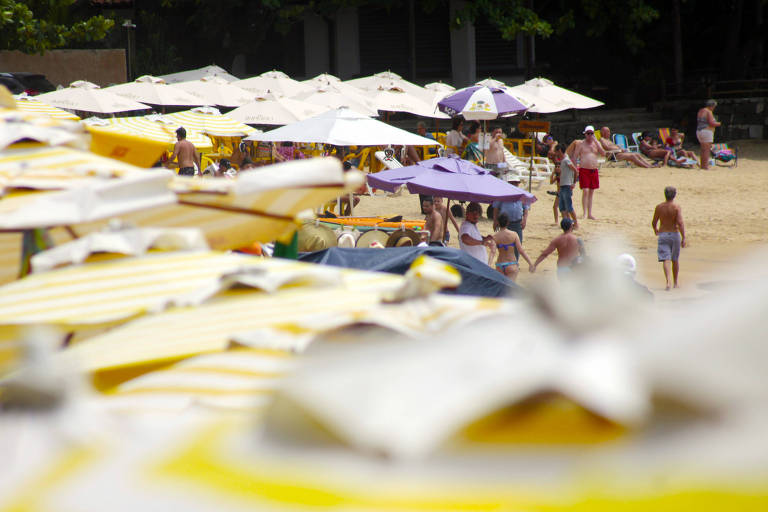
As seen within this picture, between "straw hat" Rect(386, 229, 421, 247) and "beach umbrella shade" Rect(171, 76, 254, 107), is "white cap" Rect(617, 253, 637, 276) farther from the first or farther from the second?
"beach umbrella shade" Rect(171, 76, 254, 107)

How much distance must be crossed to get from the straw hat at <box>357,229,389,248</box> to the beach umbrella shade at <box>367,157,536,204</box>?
0.83 m

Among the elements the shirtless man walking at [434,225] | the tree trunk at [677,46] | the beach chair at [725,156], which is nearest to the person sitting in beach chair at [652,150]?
the beach chair at [725,156]

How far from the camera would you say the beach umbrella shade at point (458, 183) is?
9.66 metres

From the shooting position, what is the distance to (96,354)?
184cm

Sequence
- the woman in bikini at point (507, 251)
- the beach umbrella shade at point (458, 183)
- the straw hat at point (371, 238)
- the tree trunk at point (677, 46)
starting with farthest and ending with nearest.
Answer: the tree trunk at point (677, 46)
the beach umbrella shade at point (458, 183)
the woman in bikini at point (507, 251)
the straw hat at point (371, 238)

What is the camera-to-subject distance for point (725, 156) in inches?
819

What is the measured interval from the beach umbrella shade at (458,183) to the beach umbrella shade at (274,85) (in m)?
10.4

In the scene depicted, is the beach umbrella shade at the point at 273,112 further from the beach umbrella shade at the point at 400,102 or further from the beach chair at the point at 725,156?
the beach chair at the point at 725,156

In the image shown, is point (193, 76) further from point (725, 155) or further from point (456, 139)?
point (725, 155)

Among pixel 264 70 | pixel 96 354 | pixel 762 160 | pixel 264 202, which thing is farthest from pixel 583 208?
pixel 264 70

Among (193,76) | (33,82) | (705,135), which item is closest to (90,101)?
(33,82)

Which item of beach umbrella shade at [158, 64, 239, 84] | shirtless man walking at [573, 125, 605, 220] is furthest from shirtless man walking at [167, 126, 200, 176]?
beach umbrella shade at [158, 64, 239, 84]

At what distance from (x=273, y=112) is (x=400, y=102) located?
3998mm

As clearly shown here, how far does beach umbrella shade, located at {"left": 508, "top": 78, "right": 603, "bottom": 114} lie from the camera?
19609 mm
